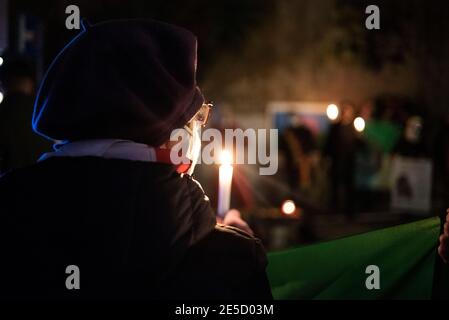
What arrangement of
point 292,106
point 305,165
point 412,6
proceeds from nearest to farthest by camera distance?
point 305,165 < point 412,6 < point 292,106

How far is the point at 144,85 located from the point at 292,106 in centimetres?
1871

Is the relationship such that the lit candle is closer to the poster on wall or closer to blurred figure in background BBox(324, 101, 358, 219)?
the poster on wall

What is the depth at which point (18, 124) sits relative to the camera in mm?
4203

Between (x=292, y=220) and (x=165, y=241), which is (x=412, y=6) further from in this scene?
(x=165, y=241)

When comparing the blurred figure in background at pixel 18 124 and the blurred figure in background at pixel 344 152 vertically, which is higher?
the blurred figure in background at pixel 18 124

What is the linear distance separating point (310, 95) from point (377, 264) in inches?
760

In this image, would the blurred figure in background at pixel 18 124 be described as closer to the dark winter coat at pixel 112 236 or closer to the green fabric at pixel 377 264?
the green fabric at pixel 377 264

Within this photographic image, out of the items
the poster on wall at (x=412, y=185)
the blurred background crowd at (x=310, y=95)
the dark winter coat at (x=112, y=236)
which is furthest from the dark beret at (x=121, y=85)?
the poster on wall at (x=412, y=185)

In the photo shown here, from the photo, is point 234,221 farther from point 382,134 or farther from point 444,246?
point 382,134

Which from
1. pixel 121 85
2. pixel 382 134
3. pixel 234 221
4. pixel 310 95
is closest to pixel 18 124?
pixel 234 221

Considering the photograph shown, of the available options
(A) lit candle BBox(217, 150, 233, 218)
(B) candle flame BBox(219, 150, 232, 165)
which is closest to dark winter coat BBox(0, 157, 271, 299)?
(A) lit candle BBox(217, 150, 233, 218)

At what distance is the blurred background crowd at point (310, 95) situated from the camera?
6.64 m

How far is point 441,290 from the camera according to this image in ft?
8.68
